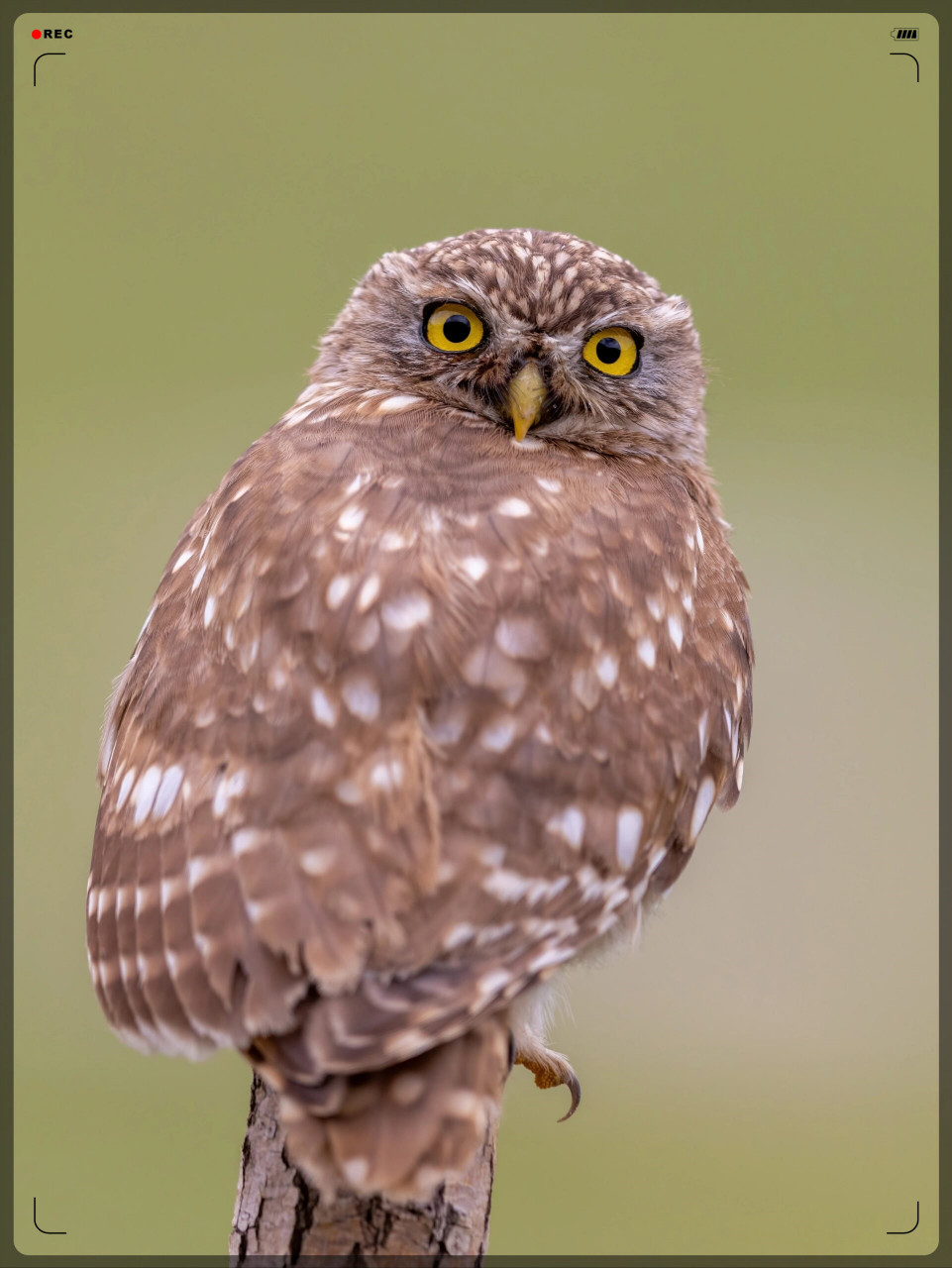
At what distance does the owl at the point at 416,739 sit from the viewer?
1.19 meters

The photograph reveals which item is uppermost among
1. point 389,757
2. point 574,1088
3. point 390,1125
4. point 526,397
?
point 526,397

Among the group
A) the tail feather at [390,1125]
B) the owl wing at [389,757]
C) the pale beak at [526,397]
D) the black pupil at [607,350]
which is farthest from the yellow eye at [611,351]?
the tail feather at [390,1125]

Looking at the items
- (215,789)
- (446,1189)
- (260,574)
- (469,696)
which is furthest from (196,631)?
(446,1189)

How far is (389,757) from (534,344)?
731 millimetres

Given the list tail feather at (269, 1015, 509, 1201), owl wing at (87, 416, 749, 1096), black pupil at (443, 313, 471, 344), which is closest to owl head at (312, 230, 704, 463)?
black pupil at (443, 313, 471, 344)

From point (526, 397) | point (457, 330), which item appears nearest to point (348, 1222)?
point (526, 397)

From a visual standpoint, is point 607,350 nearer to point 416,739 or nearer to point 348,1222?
point 416,739

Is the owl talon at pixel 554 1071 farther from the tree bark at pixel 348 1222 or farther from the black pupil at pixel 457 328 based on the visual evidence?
the black pupil at pixel 457 328

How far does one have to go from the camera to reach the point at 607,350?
1.79m

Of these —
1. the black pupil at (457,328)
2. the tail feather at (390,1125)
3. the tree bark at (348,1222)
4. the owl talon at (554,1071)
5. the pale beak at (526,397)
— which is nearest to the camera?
the tail feather at (390,1125)

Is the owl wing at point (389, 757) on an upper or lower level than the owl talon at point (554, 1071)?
upper

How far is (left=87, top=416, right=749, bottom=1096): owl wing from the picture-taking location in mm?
1200

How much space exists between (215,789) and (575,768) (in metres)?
0.41

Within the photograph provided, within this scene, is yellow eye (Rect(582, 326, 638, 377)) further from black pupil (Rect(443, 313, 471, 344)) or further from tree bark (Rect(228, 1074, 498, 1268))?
tree bark (Rect(228, 1074, 498, 1268))
